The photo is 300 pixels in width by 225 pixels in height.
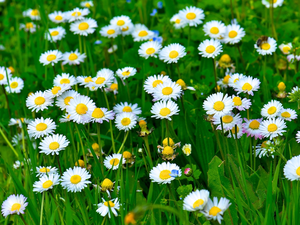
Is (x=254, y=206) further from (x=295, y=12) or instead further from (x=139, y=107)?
(x=295, y=12)

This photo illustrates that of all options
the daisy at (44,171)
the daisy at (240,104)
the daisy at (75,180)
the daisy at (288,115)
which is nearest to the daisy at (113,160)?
the daisy at (75,180)

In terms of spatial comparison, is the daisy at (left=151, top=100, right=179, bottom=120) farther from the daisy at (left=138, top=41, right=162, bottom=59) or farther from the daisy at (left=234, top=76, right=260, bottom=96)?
the daisy at (left=138, top=41, right=162, bottom=59)

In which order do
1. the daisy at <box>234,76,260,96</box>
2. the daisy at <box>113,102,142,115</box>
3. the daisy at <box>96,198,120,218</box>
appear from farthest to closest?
the daisy at <box>113,102,142,115</box>
the daisy at <box>234,76,260,96</box>
the daisy at <box>96,198,120,218</box>

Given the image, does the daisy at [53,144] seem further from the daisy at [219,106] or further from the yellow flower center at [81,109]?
the daisy at [219,106]

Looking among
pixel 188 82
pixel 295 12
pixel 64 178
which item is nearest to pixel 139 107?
pixel 188 82

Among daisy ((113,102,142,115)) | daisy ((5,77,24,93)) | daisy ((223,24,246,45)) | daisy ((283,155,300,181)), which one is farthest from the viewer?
daisy ((5,77,24,93))

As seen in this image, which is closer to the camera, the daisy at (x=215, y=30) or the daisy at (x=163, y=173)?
the daisy at (x=163, y=173)

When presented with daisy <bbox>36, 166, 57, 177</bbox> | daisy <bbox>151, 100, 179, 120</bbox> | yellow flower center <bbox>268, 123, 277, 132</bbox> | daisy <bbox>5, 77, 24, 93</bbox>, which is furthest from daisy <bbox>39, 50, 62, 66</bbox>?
yellow flower center <bbox>268, 123, 277, 132</bbox>
